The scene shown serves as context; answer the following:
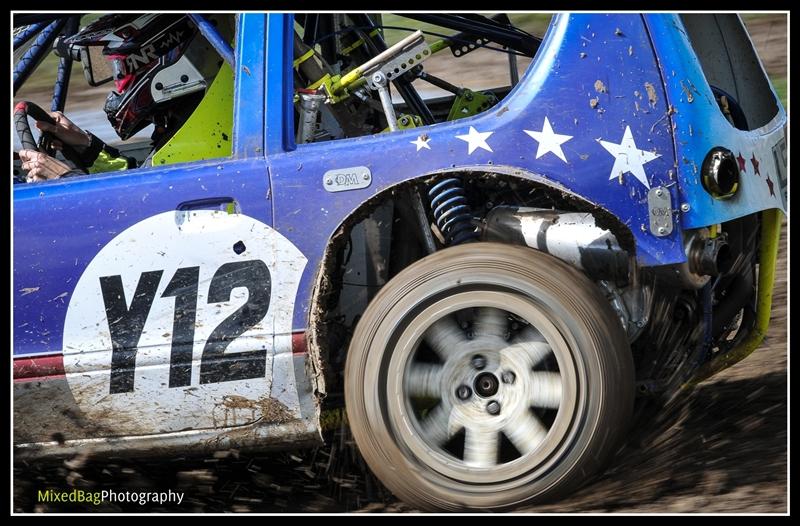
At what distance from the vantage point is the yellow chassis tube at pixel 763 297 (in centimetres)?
378

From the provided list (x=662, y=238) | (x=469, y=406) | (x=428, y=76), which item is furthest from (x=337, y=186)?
(x=428, y=76)

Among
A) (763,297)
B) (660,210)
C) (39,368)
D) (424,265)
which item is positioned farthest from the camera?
(763,297)

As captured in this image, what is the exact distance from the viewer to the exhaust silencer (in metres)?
3.54

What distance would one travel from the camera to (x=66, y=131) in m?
4.75

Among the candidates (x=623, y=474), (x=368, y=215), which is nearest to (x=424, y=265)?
(x=368, y=215)

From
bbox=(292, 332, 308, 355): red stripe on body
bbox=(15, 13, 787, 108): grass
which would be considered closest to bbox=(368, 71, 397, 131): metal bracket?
bbox=(15, 13, 787, 108): grass

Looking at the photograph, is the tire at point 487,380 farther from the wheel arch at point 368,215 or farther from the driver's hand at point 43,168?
the driver's hand at point 43,168

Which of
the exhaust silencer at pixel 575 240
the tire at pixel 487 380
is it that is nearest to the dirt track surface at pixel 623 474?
the tire at pixel 487 380

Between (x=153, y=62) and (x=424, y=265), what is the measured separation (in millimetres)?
1626

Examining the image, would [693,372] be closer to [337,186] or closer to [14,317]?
[337,186]

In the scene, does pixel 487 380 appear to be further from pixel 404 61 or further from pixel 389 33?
pixel 389 33

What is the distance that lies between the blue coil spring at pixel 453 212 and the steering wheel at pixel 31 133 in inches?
71.1

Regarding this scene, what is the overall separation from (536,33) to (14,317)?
2.32 m

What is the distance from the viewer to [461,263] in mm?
3408
